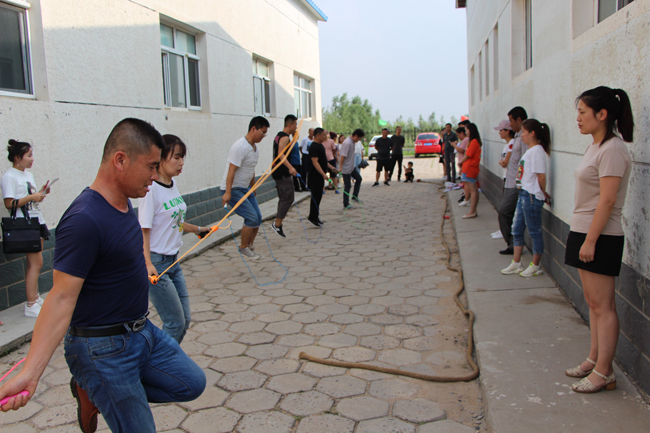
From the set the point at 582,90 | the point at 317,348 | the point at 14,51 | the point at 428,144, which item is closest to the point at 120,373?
the point at 317,348

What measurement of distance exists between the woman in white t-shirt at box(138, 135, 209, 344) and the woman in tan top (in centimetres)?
262

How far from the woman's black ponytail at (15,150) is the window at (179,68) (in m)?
4.14

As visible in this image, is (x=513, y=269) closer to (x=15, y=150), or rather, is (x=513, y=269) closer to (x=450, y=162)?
(x=15, y=150)

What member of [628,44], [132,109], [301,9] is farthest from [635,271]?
[301,9]

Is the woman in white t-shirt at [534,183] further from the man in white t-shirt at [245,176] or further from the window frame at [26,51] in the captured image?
the window frame at [26,51]

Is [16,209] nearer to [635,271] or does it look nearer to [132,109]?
[132,109]

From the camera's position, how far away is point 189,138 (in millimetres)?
9297

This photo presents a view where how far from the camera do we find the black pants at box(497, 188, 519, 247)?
21.1 ft

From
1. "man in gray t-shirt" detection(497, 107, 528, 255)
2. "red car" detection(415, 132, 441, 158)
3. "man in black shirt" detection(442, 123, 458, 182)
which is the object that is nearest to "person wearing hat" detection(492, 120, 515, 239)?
"man in gray t-shirt" detection(497, 107, 528, 255)

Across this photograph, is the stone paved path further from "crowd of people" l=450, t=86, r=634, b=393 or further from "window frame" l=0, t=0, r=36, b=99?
"window frame" l=0, t=0, r=36, b=99

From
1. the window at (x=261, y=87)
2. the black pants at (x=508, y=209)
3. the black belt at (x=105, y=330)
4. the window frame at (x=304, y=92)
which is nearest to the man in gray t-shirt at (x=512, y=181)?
the black pants at (x=508, y=209)

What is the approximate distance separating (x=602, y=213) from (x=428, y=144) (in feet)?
96.7

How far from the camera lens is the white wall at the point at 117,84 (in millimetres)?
5727

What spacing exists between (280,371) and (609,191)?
2590 mm
